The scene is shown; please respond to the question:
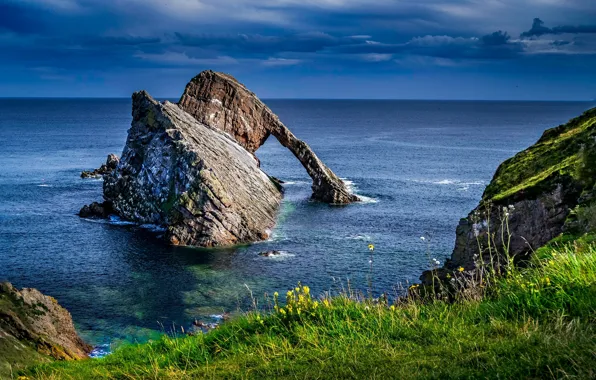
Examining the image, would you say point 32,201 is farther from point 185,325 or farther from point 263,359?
point 263,359

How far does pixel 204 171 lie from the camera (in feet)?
225

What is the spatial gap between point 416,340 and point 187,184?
59.6m

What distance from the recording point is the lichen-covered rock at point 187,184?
6631cm

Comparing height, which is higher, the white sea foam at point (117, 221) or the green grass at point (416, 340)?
the green grass at point (416, 340)

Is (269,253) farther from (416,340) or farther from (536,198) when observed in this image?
(416,340)

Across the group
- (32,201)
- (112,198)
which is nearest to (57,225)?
(112,198)

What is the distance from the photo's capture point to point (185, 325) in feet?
139

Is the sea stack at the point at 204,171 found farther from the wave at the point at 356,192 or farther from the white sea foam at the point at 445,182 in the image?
the white sea foam at the point at 445,182

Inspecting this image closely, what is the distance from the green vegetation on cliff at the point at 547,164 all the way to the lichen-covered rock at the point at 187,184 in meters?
41.5

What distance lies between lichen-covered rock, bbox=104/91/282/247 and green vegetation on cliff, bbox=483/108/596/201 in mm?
41468

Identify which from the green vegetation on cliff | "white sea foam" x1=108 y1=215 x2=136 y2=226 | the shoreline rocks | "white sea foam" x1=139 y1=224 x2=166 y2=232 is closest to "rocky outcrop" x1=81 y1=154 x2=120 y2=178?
"white sea foam" x1=108 y1=215 x2=136 y2=226

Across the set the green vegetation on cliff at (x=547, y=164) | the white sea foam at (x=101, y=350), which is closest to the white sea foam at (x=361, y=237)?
the white sea foam at (x=101, y=350)

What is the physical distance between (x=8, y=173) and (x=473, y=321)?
394 ft

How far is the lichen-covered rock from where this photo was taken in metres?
66.3
